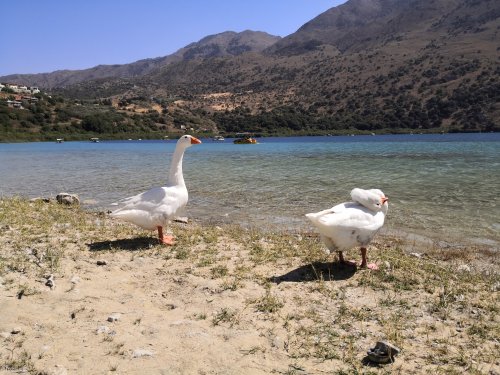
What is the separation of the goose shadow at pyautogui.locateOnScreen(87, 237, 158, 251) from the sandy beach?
54mm

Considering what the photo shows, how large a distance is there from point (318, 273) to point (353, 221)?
39.1 inches

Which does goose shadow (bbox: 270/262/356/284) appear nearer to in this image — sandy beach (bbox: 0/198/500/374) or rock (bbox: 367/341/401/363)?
sandy beach (bbox: 0/198/500/374)

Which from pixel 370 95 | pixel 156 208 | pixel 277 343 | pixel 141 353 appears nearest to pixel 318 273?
pixel 277 343

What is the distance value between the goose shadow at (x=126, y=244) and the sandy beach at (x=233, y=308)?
5 cm

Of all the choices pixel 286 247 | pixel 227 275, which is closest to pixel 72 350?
pixel 227 275

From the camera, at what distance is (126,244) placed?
820 centimetres

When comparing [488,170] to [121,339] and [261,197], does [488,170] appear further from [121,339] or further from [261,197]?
[121,339]

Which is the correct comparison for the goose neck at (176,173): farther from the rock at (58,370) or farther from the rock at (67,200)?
the rock at (67,200)

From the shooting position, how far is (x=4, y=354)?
3963 millimetres

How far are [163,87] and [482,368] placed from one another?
18401 centimetres

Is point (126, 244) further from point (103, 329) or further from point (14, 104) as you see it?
point (14, 104)

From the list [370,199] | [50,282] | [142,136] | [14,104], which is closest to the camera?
[50,282]

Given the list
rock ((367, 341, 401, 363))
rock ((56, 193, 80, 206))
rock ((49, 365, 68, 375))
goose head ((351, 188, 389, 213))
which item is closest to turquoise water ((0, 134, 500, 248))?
rock ((56, 193, 80, 206))

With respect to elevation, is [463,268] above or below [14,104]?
below
